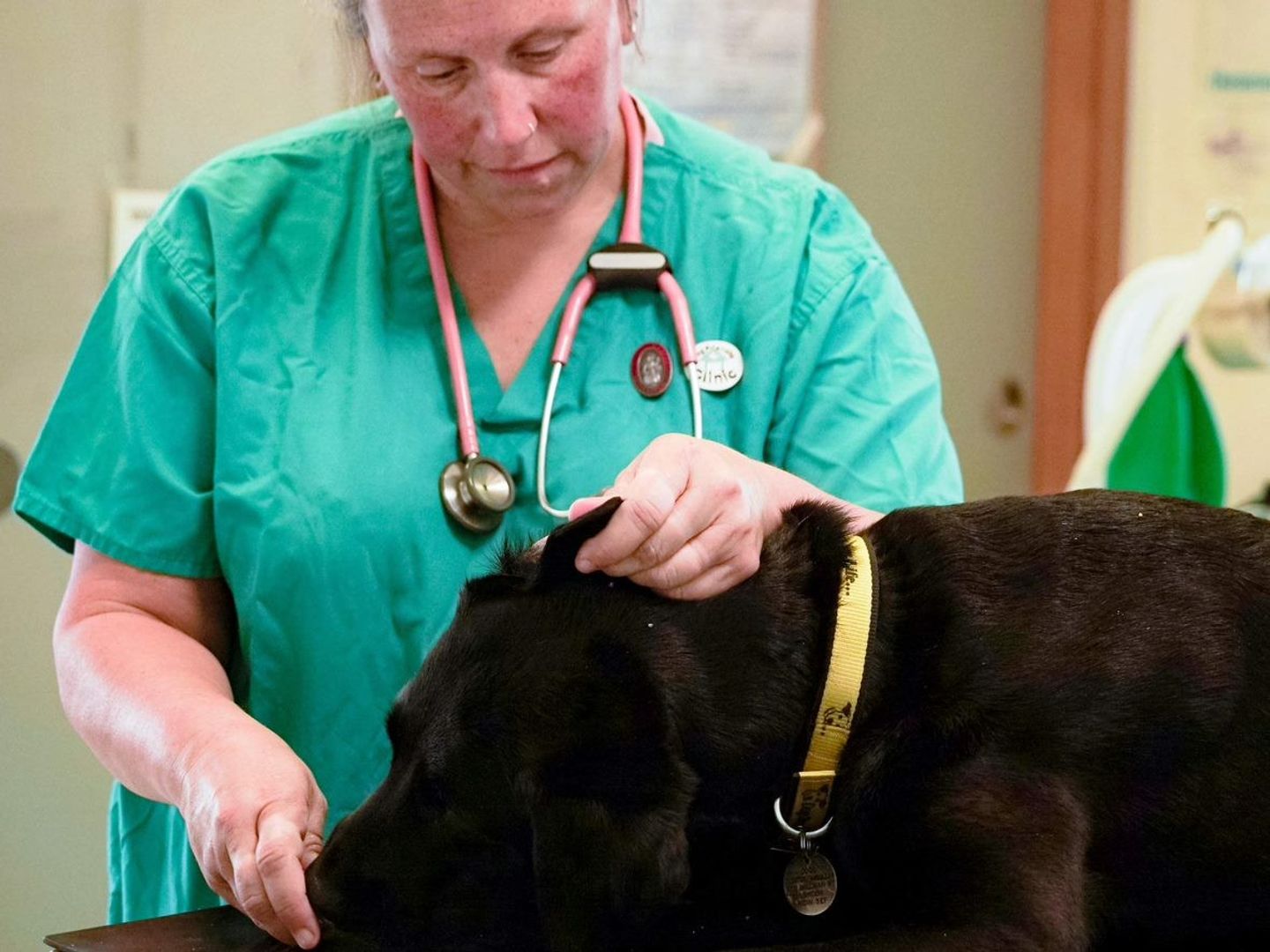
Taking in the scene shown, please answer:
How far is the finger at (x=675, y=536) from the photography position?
0.97m

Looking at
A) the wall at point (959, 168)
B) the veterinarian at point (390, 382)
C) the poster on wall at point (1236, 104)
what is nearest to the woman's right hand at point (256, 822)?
the veterinarian at point (390, 382)

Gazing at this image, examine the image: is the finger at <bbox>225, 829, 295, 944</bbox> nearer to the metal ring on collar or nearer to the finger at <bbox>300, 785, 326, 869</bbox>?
the finger at <bbox>300, 785, 326, 869</bbox>

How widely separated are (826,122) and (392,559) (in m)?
1.88

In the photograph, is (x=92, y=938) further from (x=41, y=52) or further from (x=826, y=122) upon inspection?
(x=826, y=122)

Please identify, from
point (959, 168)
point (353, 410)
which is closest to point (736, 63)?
point (959, 168)

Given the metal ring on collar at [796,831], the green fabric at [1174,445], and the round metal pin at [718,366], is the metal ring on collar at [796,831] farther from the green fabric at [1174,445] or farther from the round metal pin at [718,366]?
the green fabric at [1174,445]

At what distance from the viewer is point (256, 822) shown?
1026 millimetres

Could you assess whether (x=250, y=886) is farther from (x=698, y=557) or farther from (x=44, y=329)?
(x=44, y=329)

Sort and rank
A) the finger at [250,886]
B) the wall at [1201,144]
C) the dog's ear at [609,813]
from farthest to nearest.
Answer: the wall at [1201,144]
the finger at [250,886]
the dog's ear at [609,813]

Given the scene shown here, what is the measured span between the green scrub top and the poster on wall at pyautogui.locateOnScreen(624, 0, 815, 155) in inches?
58.3

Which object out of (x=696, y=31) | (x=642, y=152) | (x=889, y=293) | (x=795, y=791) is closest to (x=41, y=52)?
(x=696, y=31)

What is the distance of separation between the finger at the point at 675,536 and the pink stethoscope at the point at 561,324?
309 millimetres

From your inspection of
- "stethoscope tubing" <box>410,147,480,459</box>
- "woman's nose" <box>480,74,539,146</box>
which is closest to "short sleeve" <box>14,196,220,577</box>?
"stethoscope tubing" <box>410,147,480,459</box>

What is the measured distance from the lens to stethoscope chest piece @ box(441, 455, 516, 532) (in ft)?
4.26
